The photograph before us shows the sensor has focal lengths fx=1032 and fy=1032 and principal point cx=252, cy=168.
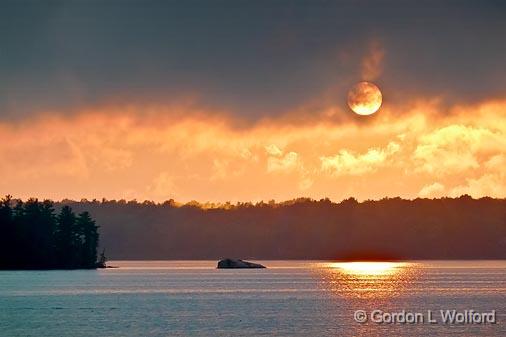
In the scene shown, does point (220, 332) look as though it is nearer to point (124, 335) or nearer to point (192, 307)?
point (124, 335)

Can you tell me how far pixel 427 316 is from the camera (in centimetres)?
14050

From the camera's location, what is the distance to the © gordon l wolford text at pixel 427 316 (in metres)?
132

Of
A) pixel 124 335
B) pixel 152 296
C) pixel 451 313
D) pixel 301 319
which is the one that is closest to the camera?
pixel 124 335

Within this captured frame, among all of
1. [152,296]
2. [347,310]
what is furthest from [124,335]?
[152,296]

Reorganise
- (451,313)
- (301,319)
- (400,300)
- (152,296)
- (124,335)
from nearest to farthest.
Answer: (124,335)
(301,319)
(451,313)
(400,300)
(152,296)

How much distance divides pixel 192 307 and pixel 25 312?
26023mm

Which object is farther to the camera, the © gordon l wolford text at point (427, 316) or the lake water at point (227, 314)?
the © gordon l wolford text at point (427, 316)

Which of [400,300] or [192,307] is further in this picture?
[400,300]

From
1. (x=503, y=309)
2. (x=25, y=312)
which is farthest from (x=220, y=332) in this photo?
(x=503, y=309)

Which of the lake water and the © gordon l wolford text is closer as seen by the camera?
the lake water

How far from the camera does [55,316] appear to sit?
141m

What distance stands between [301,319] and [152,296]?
64.6 metres

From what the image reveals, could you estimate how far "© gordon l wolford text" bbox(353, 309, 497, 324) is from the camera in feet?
431

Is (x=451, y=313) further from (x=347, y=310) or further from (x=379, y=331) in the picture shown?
(x=379, y=331)
